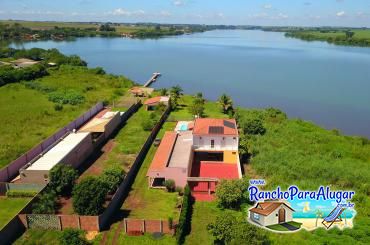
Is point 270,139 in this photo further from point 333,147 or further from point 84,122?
point 84,122

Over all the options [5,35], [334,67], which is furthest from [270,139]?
[5,35]

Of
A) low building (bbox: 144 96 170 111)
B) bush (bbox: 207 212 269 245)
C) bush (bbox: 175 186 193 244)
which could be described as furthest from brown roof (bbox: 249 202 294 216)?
low building (bbox: 144 96 170 111)

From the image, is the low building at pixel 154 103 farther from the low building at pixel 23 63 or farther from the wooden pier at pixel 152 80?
the low building at pixel 23 63

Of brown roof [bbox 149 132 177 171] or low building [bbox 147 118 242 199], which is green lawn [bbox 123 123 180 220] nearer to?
low building [bbox 147 118 242 199]

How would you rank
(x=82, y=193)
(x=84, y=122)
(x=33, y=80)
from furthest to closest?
1. (x=33, y=80)
2. (x=84, y=122)
3. (x=82, y=193)

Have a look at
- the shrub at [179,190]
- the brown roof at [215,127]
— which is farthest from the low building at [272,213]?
the brown roof at [215,127]

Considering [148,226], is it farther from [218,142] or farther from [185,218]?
[218,142]

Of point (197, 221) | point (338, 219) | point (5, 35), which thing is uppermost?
point (5, 35)
